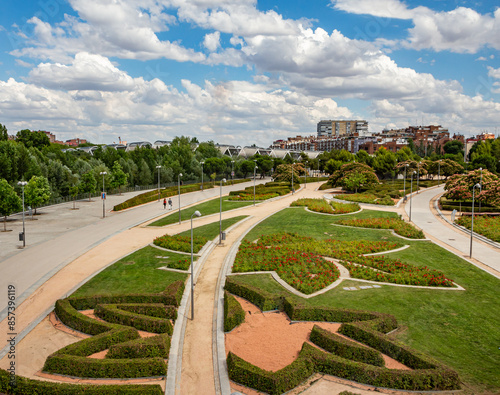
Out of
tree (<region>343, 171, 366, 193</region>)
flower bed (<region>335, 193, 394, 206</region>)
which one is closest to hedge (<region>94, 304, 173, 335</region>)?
flower bed (<region>335, 193, 394, 206</region>)

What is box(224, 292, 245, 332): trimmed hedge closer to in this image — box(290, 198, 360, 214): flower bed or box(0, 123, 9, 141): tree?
box(290, 198, 360, 214): flower bed

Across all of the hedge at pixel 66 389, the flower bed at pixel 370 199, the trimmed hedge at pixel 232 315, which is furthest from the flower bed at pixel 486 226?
the hedge at pixel 66 389

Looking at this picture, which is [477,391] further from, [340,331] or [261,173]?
[261,173]

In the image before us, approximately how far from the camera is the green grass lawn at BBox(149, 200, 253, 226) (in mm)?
48244

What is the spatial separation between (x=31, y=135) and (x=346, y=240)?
111 metres

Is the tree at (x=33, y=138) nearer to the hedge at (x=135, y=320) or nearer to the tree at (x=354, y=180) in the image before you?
the tree at (x=354, y=180)

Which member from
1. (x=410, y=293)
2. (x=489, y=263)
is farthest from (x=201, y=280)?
(x=489, y=263)

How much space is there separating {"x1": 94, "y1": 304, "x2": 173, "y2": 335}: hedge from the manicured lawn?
112 inches

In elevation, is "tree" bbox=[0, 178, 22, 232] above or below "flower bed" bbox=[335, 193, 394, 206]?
above

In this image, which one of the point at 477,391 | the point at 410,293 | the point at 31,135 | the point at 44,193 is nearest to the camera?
the point at 477,391

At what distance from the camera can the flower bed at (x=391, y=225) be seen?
124 ft

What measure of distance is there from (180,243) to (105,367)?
63.3 feet

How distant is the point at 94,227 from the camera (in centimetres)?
4500

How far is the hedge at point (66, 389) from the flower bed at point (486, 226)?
112 ft
